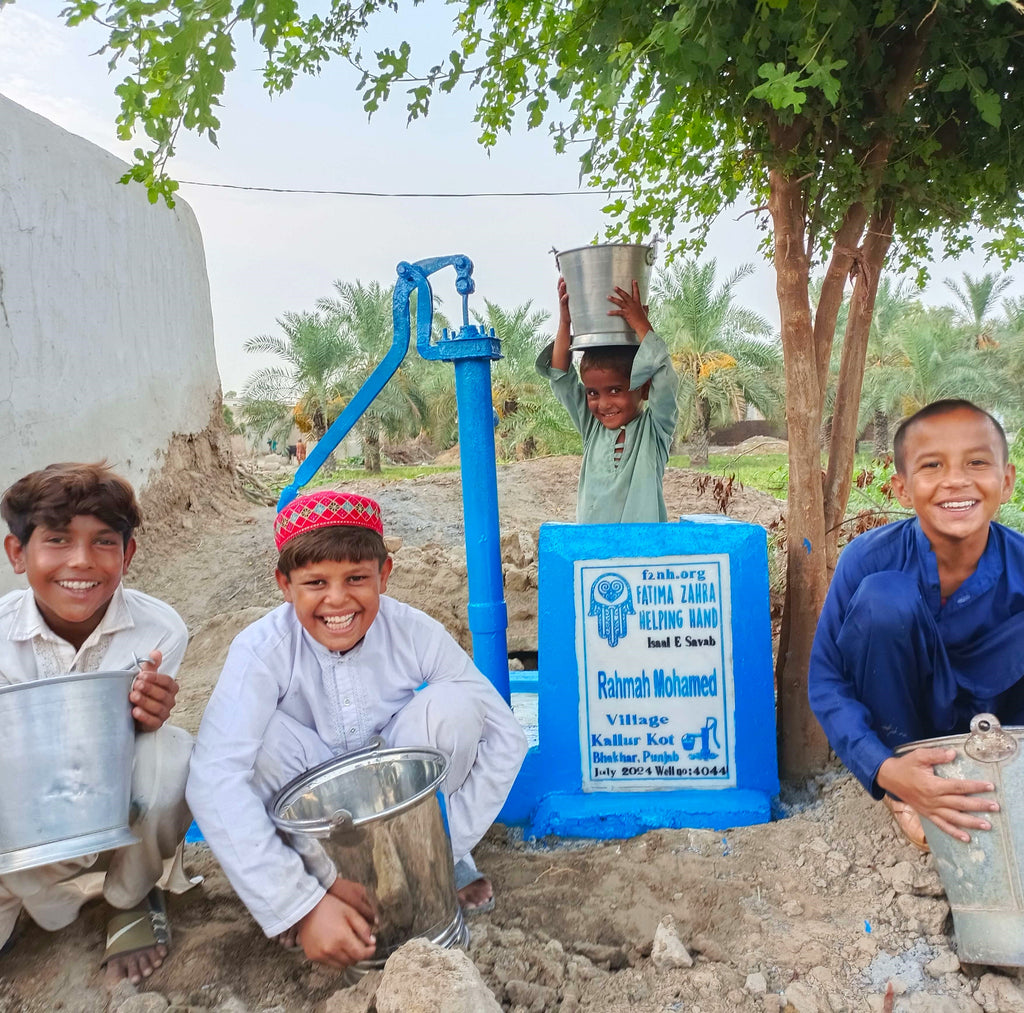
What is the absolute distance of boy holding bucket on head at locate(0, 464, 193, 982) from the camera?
2.04 meters

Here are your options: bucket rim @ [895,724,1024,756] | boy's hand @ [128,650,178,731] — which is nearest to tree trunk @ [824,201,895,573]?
bucket rim @ [895,724,1024,756]

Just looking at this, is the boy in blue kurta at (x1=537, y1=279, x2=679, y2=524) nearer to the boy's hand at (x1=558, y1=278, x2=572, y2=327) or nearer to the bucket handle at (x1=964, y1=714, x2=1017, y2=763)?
the boy's hand at (x1=558, y1=278, x2=572, y2=327)

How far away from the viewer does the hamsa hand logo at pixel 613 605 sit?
9.02 ft

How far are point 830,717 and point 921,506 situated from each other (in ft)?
1.89

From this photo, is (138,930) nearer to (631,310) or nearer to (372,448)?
(631,310)

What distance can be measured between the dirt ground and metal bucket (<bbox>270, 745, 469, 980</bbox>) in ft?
0.50

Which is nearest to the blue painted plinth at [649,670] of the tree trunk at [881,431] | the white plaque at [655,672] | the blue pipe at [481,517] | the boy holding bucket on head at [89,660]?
the white plaque at [655,672]

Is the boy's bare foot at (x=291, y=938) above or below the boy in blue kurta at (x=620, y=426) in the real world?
below

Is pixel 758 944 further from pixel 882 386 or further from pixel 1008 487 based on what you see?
pixel 882 386

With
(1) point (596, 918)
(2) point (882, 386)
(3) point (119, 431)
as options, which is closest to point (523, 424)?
(2) point (882, 386)

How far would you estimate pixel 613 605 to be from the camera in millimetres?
2752

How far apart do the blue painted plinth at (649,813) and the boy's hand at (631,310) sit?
5.10 ft

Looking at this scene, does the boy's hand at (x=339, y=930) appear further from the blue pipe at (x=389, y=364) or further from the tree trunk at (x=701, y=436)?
the tree trunk at (x=701, y=436)

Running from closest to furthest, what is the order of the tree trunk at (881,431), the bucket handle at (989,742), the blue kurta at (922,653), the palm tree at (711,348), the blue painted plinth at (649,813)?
the bucket handle at (989,742) < the blue kurta at (922,653) < the blue painted plinth at (649,813) < the palm tree at (711,348) < the tree trunk at (881,431)
